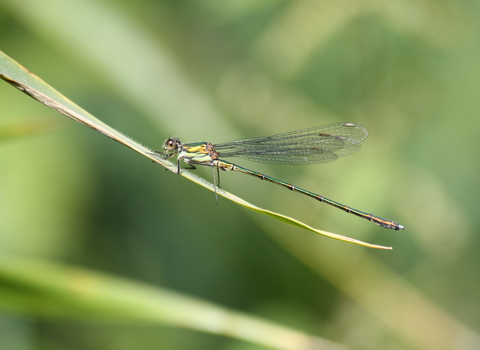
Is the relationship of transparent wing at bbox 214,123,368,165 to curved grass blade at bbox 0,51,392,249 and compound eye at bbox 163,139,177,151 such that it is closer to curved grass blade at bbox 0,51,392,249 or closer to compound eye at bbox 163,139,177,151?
compound eye at bbox 163,139,177,151

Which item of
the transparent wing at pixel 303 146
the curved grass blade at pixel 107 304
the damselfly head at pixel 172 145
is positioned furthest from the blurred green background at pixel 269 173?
the curved grass blade at pixel 107 304

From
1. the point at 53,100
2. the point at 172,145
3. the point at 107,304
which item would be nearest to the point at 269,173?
the point at 172,145

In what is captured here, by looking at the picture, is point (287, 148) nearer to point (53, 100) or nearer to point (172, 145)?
point (172, 145)

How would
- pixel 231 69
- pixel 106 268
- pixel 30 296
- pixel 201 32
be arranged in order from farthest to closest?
pixel 201 32
pixel 231 69
pixel 106 268
pixel 30 296

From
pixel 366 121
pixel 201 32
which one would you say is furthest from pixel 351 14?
pixel 201 32

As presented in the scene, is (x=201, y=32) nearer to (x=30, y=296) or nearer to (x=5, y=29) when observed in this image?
(x=5, y=29)

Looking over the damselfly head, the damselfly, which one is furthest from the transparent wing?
the damselfly head

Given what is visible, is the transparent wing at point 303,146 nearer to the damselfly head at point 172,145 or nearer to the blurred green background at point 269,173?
the blurred green background at point 269,173
